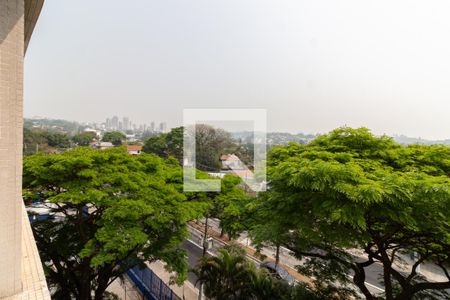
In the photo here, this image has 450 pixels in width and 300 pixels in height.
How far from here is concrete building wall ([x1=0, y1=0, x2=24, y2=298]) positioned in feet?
8.96

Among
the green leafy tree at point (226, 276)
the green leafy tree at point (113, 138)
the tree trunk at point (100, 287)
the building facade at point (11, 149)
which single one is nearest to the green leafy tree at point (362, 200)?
the green leafy tree at point (226, 276)

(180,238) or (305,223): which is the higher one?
(305,223)

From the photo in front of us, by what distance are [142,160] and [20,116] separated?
21.4ft

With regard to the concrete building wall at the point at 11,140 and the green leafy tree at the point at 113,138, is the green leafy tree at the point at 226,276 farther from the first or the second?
the green leafy tree at the point at 113,138

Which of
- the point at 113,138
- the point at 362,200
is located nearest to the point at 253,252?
the point at 362,200

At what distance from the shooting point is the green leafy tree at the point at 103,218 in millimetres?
5777

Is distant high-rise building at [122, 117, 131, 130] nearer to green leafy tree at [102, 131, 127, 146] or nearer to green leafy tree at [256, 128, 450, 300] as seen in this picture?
green leafy tree at [102, 131, 127, 146]

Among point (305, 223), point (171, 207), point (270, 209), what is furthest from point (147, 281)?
Answer: point (305, 223)

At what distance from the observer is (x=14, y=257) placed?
289 cm

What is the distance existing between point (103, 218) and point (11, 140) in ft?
11.3

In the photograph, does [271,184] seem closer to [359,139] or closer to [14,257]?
[359,139]

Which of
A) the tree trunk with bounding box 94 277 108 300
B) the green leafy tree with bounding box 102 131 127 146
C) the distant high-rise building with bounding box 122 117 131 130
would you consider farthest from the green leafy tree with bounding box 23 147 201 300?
the distant high-rise building with bounding box 122 117 131 130

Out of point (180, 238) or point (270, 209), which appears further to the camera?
point (180, 238)

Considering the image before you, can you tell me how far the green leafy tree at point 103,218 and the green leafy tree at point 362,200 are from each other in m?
→ 2.48
